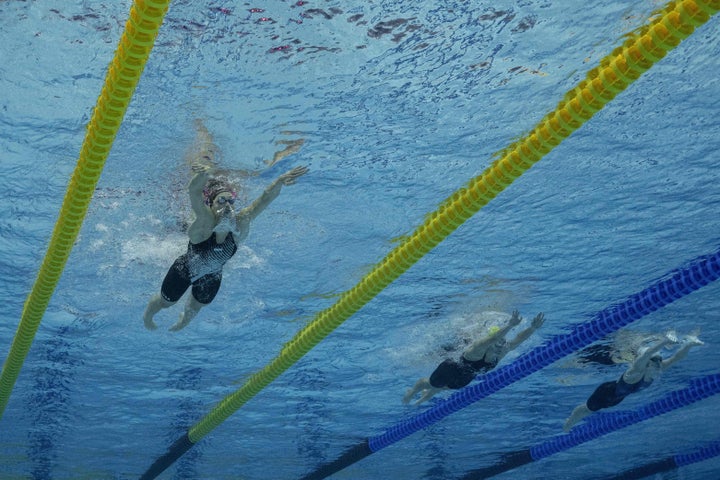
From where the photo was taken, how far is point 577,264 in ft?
26.1

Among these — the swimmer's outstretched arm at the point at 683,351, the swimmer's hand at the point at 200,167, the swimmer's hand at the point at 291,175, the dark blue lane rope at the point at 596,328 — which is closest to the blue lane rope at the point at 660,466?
the swimmer's outstretched arm at the point at 683,351

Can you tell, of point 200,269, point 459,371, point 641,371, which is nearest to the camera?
point 200,269

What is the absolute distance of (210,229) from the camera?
5.91m

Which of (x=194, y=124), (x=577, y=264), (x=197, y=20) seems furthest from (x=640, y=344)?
(x=197, y=20)

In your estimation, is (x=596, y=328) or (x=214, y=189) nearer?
(x=214, y=189)

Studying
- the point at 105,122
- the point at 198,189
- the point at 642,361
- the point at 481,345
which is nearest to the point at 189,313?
the point at 198,189

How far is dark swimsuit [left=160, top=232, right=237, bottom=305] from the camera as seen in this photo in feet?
20.0

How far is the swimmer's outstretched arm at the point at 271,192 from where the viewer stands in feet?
18.2

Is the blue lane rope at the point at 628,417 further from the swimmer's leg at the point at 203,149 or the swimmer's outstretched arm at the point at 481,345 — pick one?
the swimmer's leg at the point at 203,149

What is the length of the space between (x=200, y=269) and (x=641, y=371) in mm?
7786

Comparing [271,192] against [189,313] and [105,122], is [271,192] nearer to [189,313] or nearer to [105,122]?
[189,313]

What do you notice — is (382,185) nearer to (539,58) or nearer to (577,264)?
(539,58)

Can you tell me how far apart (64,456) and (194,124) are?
→ 1482cm

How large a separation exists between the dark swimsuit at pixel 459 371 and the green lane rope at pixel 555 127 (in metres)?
2.78
